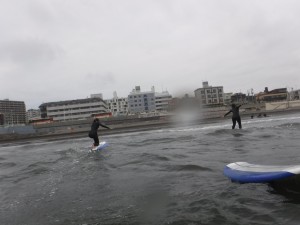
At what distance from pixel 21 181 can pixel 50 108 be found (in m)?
123

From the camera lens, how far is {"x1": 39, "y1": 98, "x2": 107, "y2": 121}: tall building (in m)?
129

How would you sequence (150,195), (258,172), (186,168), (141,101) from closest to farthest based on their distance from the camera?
(258,172), (150,195), (186,168), (141,101)

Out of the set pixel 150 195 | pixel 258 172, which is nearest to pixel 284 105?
pixel 258 172

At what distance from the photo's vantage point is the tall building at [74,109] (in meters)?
129

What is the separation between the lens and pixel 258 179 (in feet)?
20.8

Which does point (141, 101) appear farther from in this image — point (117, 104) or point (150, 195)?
point (150, 195)

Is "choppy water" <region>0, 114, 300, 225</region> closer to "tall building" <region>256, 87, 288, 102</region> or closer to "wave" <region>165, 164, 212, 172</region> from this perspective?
"wave" <region>165, 164, 212, 172</region>

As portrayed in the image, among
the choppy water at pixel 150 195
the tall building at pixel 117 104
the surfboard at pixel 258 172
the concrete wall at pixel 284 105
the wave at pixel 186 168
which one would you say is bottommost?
the choppy water at pixel 150 195

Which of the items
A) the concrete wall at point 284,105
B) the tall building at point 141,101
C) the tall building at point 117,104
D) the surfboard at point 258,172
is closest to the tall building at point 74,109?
the tall building at point 141,101

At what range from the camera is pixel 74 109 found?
426 feet

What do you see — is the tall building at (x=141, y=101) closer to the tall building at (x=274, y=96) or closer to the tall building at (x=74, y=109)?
the tall building at (x=74, y=109)

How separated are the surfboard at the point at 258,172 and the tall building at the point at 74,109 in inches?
4848

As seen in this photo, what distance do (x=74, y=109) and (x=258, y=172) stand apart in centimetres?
12720

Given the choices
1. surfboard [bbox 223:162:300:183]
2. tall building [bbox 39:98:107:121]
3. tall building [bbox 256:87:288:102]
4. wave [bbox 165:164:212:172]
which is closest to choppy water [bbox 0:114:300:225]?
wave [bbox 165:164:212:172]
